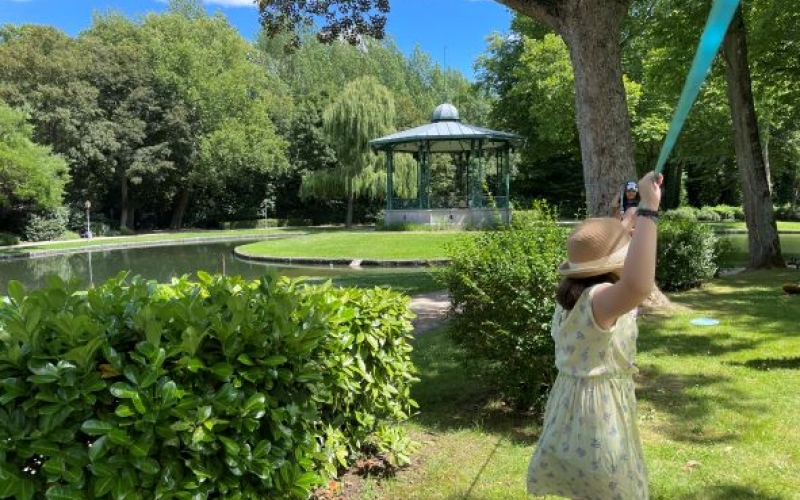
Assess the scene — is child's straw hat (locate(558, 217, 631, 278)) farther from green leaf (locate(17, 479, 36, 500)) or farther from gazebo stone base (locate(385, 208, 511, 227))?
gazebo stone base (locate(385, 208, 511, 227))

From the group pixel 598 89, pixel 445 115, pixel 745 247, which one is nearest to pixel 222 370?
pixel 598 89

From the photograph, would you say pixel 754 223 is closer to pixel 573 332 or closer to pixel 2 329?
pixel 573 332

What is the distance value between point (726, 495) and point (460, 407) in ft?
7.07

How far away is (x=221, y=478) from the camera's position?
8.73ft

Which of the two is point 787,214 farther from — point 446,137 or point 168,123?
point 168,123

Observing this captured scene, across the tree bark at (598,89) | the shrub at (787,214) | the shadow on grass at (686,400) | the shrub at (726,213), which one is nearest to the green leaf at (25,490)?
the shadow on grass at (686,400)

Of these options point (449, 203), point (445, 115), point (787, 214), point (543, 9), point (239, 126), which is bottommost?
point (787, 214)

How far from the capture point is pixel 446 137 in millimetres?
29094

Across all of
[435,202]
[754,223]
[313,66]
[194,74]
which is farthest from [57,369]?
[313,66]

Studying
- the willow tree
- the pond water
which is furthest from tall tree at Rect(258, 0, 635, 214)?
the willow tree

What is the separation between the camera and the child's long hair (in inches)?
89.1

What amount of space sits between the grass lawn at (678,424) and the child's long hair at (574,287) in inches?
66.5

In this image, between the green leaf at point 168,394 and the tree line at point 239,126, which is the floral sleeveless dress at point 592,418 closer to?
the green leaf at point 168,394

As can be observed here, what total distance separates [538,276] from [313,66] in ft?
205
